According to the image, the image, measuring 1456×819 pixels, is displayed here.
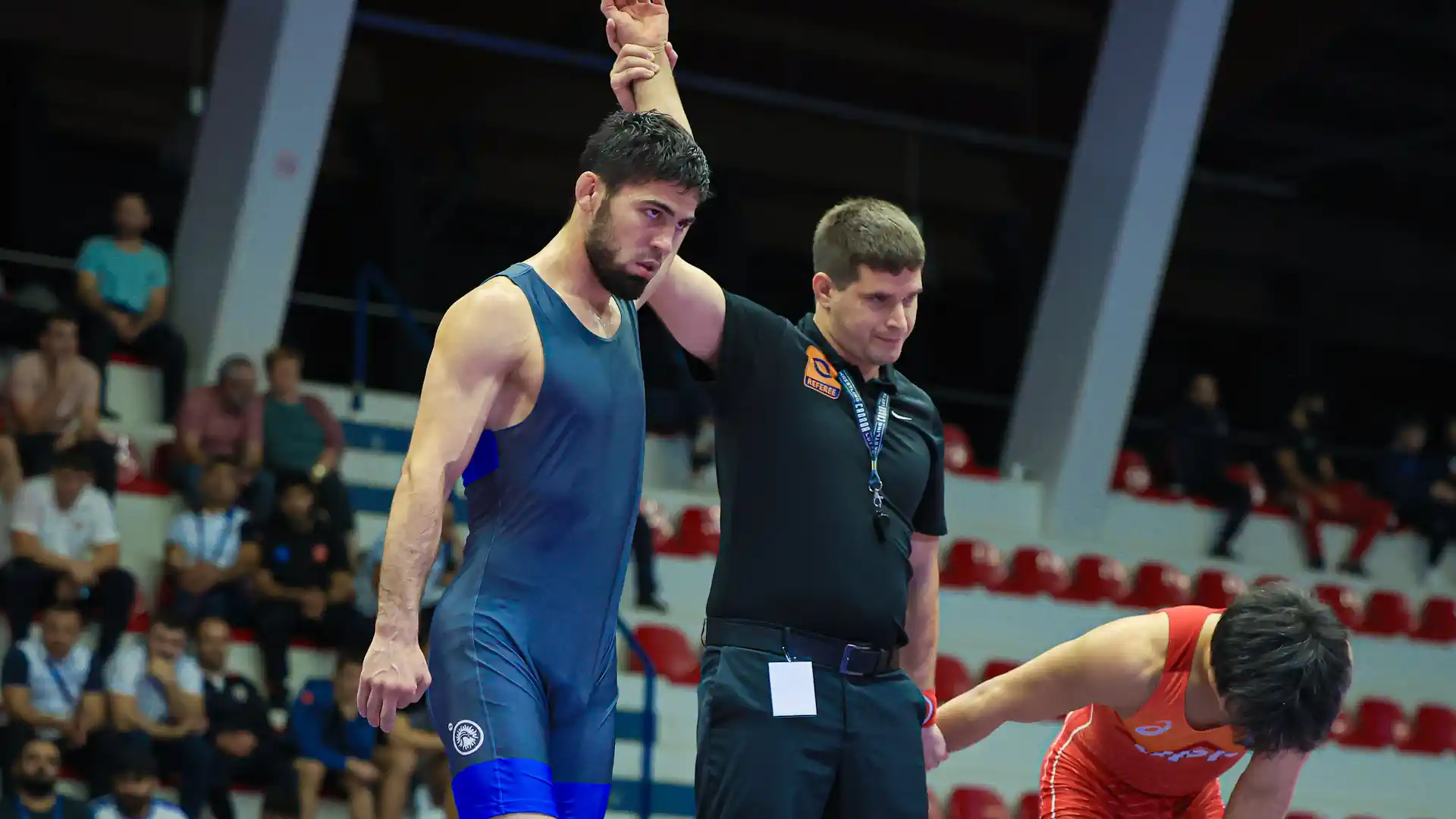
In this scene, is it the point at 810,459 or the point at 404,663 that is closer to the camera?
the point at 404,663

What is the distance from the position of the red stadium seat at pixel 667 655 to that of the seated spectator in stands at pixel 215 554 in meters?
2.10

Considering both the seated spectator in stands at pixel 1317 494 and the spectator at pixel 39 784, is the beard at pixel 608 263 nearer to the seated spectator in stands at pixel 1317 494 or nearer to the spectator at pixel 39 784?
the spectator at pixel 39 784

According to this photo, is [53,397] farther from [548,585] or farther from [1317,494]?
[1317,494]

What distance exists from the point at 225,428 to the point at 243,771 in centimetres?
224

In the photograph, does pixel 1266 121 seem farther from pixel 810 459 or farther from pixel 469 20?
pixel 810 459

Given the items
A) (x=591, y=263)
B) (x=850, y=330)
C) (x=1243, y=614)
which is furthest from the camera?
(x=850, y=330)

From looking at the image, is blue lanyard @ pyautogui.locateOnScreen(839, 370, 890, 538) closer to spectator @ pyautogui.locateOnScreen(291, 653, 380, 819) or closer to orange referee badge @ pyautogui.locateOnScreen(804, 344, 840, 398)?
orange referee badge @ pyautogui.locateOnScreen(804, 344, 840, 398)

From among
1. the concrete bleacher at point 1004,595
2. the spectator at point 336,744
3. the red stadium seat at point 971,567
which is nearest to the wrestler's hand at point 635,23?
the spectator at point 336,744

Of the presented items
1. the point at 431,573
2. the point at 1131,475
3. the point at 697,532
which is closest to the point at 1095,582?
the point at 1131,475

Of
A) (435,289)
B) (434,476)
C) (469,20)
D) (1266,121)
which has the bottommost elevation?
(434,476)

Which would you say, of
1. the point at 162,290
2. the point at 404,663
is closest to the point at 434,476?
the point at 404,663

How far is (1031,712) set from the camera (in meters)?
4.02

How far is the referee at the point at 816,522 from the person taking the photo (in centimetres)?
371

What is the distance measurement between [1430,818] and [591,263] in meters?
9.09
